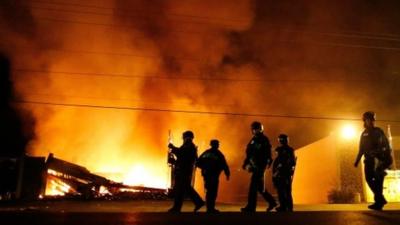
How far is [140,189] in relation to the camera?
1673cm

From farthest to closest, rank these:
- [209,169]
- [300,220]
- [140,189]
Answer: [140,189] < [209,169] < [300,220]

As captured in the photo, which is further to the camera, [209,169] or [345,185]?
[345,185]

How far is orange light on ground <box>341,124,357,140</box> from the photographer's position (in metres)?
18.4

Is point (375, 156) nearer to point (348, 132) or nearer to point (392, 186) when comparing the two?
point (392, 186)

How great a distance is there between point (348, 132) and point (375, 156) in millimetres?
12582

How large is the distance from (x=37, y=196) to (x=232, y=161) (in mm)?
24453

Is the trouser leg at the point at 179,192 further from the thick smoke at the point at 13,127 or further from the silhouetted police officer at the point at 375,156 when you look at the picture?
the thick smoke at the point at 13,127

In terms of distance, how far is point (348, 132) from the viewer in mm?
18453

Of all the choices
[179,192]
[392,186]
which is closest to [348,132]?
[392,186]

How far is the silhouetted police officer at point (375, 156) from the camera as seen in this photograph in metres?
6.39

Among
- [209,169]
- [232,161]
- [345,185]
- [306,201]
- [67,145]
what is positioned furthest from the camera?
[232,161]

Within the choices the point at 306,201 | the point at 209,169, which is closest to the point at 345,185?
the point at 306,201

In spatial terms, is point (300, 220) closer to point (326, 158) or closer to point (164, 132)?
point (326, 158)

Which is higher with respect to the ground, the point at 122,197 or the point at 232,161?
the point at 232,161
